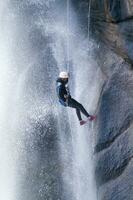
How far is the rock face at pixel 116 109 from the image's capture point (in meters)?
15.3

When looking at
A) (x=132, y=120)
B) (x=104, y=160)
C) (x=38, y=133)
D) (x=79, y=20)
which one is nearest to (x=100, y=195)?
(x=104, y=160)

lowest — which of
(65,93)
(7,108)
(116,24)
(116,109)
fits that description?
(7,108)

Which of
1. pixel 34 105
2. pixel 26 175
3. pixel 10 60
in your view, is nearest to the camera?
pixel 26 175

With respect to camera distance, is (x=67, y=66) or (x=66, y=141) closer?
(x=66, y=141)

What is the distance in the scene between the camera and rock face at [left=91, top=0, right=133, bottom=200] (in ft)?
50.1

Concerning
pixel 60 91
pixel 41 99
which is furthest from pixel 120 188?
pixel 41 99

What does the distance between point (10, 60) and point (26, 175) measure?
593 centimetres

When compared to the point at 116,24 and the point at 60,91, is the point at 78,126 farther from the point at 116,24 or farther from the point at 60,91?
the point at 116,24

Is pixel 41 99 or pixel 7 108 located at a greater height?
pixel 41 99

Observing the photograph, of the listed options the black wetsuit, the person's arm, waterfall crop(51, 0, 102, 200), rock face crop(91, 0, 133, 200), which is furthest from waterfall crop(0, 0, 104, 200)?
the person's arm

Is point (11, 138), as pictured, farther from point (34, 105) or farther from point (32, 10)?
point (32, 10)

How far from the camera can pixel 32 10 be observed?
21781mm

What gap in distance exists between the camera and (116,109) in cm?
1628

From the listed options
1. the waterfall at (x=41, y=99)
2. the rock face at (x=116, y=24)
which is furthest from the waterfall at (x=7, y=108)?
the rock face at (x=116, y=24)
